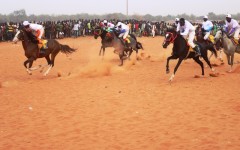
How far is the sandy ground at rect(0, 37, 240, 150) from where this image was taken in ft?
25.5

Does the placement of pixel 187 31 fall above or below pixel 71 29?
above

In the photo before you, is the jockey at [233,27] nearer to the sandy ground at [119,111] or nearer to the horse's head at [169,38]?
the sandy ground at [119,111]

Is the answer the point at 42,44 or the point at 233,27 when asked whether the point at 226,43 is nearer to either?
the point at 233,27

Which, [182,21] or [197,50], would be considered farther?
[197,50]

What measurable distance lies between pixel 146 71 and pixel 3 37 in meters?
24.2

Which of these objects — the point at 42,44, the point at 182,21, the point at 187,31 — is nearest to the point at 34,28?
the point at 42,44

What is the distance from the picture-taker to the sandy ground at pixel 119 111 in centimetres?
779

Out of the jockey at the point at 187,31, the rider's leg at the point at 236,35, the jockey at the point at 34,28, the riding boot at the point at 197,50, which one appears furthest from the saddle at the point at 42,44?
the rider's leg at the point at 236,35

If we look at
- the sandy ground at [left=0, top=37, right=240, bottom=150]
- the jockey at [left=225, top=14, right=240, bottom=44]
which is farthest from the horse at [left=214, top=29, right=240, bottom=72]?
the sandy ground at [left=0, top=37, right=240, bottom=150]

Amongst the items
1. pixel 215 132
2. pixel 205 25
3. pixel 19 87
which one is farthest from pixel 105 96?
pixel 205 25

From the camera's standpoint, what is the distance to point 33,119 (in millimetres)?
9625

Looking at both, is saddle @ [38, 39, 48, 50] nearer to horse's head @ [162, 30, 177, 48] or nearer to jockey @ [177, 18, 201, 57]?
horse's head @ [162, 30, 177, 48]

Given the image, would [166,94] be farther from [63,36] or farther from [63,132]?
[63,36]

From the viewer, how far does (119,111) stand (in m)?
10.2
